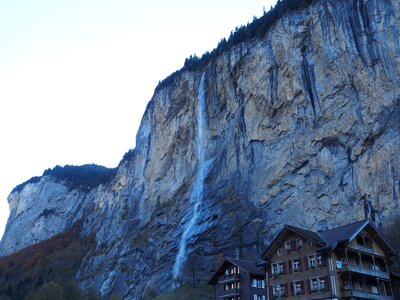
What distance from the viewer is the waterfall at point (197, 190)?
237ft

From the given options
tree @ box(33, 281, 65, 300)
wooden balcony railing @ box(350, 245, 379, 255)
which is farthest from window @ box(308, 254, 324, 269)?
tree @ box(33, 281, 65, 300)

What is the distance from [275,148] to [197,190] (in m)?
17.9

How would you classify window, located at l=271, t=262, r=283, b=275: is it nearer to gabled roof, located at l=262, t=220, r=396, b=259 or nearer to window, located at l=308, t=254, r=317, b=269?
gabled roof, located at l=262, t=220, r=396, b=259

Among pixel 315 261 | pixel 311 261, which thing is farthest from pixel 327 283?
pixel 311 261

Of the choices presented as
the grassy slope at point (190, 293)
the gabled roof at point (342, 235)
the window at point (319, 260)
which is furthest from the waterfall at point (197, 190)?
the window at point (319, 260)

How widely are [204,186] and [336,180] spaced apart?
26819 mm

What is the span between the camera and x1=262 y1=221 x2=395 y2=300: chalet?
41156 mm

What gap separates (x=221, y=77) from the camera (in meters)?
88.4

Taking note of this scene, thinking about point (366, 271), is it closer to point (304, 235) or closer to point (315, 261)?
point (315, 261)

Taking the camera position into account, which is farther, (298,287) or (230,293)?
(230,293)

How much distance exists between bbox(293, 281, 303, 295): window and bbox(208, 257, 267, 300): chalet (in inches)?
299

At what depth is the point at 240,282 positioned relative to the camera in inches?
2041

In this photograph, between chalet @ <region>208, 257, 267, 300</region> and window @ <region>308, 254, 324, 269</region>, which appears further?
chalet @ <region>208, 257, 267, 300</region>

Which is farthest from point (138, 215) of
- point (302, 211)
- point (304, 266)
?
point (304, 266)
